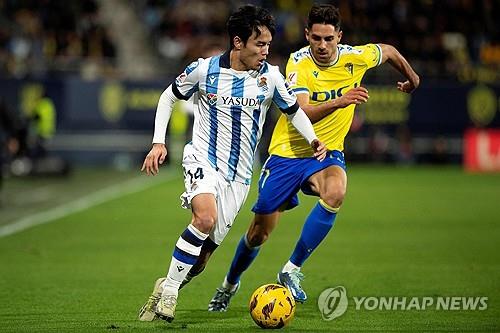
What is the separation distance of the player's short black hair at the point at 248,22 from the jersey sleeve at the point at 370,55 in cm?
155

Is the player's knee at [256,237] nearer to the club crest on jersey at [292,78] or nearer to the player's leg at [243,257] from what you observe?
the player's leg at [243,257]

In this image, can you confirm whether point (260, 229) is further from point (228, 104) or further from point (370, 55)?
point (370, 55)

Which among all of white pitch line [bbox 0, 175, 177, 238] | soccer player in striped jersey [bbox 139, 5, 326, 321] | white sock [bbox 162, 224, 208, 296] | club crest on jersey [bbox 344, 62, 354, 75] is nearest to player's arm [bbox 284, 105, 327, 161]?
soccer player in striped jersey [bbox 139, 5, 326, 321]

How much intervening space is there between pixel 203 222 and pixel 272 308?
0.76 meters

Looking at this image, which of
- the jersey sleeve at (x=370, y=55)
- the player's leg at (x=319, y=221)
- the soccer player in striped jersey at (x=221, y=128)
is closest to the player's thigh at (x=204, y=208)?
the soccer player in striped jersey at (x=221, y=128)

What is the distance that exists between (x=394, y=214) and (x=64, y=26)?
15.8m

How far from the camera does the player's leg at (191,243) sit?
25.1 feet

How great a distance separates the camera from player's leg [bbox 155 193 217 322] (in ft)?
25.1

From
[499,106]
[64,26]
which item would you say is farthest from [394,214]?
[64,26]

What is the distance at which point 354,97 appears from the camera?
27.0ft

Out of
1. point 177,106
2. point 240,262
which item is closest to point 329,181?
point 240,262

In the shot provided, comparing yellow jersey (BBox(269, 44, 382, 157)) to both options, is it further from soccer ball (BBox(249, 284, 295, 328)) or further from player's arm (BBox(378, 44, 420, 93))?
soccer ball (BBox(249, 284, 295, 328))

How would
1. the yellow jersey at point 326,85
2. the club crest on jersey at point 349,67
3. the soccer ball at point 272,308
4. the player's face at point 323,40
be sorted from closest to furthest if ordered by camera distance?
the soccer ball at point 272,308 < the player's face at point 323,40 < the yellow jersey at point 326,85 < the club crest on jersey at point 349,67

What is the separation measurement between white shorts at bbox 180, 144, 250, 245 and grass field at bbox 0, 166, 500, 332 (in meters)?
0.71
